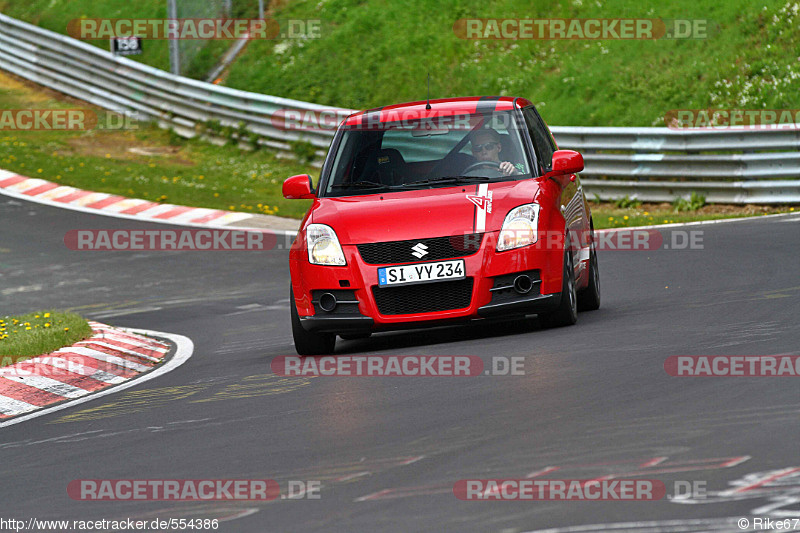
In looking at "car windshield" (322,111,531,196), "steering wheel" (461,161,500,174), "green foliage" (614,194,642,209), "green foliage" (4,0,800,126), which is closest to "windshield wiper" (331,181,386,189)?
"car windshield" (322,111,531,196)

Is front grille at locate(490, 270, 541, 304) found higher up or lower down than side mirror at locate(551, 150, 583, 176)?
lower down

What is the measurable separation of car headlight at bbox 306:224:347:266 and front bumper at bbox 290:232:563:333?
0.05m

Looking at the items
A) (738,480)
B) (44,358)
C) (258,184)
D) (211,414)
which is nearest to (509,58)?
(258,184)

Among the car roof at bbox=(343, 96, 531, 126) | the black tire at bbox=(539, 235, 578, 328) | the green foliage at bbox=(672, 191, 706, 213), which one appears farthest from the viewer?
the green foliage at bbox=(672, 191, 706, 213)

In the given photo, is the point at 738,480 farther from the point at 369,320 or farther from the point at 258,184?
the point at 258,184

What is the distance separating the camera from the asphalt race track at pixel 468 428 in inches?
183

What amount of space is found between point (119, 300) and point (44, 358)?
13.3ft

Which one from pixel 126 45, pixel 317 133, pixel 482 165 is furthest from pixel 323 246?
pixel 126 45

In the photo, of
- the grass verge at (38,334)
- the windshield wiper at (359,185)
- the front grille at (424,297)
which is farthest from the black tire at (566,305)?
the grass verge at (38,334)

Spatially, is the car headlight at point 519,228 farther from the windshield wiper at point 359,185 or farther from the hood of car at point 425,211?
the windshield wiper at point 359,185

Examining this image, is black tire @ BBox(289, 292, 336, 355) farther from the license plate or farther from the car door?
the car door

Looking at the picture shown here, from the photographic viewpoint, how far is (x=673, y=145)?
17.8 meters

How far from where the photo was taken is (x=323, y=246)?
841cm

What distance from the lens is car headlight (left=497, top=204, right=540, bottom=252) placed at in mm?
8172
